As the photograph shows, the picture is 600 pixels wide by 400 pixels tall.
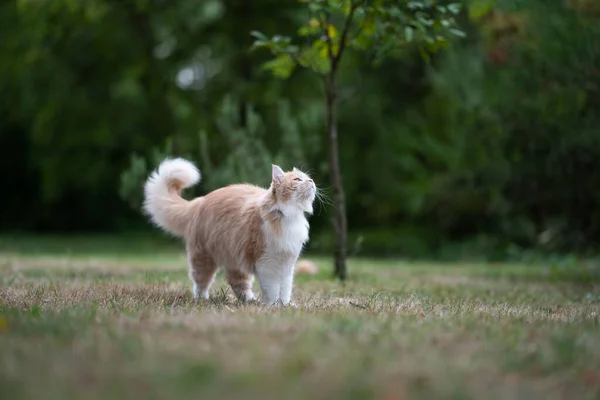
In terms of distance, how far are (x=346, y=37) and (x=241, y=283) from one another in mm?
3391

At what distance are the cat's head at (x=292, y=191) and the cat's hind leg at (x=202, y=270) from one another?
90 cm

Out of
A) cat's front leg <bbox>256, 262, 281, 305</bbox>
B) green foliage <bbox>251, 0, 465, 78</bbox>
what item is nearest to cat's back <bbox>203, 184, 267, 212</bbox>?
cat's front leg <bbox>256, 262, 281, 305</bbox>

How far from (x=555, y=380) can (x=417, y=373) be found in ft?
1.93

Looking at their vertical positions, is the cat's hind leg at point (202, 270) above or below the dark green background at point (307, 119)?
below

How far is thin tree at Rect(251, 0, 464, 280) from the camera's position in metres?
7.68

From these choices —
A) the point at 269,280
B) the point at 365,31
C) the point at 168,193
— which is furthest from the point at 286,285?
the point at 365,31

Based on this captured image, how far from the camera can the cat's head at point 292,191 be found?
545cm

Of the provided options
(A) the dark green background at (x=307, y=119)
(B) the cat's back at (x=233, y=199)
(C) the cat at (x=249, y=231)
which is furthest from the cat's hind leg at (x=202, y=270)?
(A) the dark green background at (x=307, y=119)

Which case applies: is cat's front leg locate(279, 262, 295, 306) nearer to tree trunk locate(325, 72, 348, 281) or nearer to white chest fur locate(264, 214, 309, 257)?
white chest fur locate(264, 214, 309, 257)

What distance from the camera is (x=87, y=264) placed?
1020cm

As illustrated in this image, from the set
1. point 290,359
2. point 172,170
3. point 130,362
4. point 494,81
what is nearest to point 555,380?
point 290,359

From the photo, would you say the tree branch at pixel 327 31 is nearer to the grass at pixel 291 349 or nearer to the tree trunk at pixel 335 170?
the tree trunk at pixel 335 170

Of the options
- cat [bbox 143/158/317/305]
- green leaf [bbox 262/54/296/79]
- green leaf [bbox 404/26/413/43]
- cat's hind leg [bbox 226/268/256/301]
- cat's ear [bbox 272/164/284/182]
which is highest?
green leaf [bbox 404/26/413/43]

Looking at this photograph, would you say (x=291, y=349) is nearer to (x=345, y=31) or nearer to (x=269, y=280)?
(x=269, y=280)
